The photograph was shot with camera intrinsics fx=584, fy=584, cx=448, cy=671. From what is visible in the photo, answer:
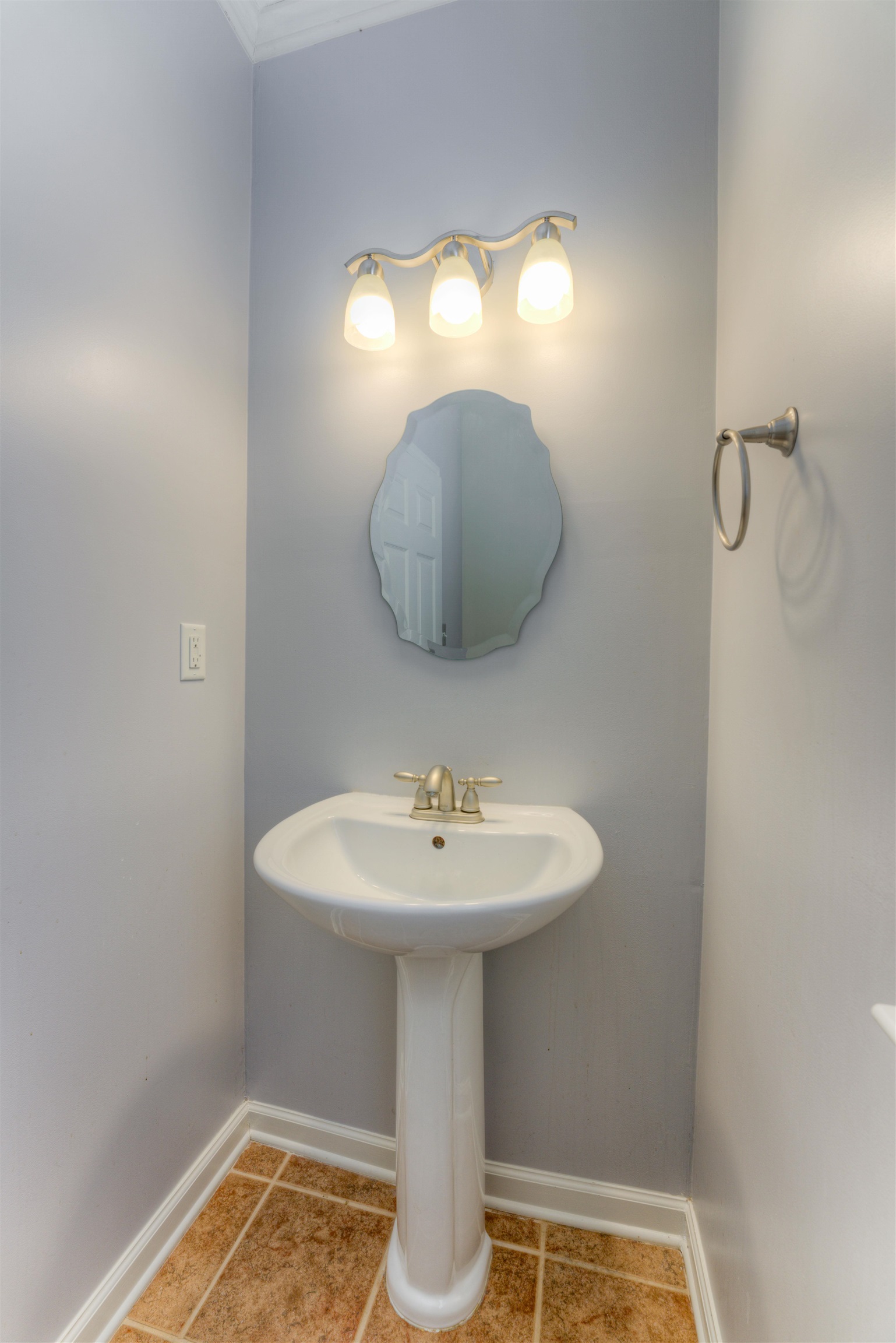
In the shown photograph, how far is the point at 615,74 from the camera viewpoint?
3.74 ft

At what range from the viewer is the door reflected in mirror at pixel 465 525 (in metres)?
1.18

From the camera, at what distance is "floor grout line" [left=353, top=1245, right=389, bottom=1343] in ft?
3.22

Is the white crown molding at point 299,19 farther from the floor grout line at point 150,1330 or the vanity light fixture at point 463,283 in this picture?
the floor grout line at point 150,1330

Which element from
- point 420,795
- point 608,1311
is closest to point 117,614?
point 420,795

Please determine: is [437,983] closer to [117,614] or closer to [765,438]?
[117,614]

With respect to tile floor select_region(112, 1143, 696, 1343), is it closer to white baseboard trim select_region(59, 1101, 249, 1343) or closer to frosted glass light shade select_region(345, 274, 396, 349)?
white baseboard trim select_region(59, 1101, 249, 1343)

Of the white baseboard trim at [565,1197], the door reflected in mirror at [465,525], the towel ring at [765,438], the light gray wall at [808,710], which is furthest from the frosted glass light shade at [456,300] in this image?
the white baseboard trim at [565,1197]

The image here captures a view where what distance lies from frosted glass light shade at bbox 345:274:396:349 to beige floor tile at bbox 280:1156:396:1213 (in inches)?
71.0

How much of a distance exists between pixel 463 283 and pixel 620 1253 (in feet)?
6.17

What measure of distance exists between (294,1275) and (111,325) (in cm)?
173

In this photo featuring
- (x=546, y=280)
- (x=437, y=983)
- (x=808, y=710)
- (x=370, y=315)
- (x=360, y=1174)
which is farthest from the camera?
(x=360, y=1174)

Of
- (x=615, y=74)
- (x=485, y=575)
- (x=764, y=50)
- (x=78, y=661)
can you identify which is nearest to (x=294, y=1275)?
(x=78, y=661)

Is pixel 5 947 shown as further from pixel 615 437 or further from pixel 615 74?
pixel 615 74

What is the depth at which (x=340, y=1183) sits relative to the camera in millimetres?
1275
